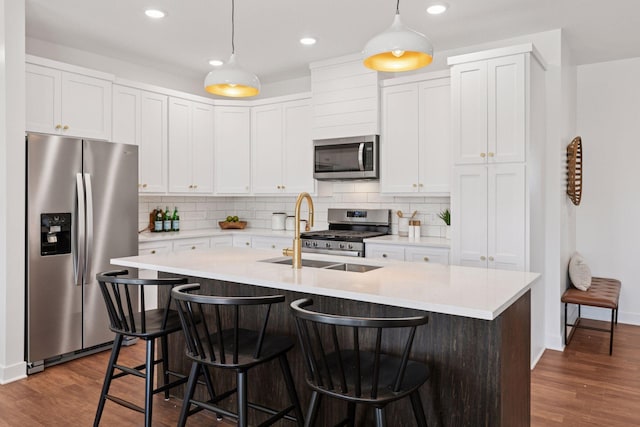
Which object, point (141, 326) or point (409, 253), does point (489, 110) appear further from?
point (141, 326)

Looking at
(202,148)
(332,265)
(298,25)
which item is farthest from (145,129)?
(332,265)

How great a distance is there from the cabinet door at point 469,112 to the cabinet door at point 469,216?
0.38ft

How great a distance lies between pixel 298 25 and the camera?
3.99 m

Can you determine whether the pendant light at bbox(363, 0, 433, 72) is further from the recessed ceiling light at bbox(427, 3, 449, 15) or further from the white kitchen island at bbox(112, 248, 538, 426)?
the recessed ceiling light at bbox(427, 3, 449, 15)

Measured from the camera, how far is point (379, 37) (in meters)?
2.24

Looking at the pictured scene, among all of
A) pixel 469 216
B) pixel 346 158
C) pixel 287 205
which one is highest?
pixel 346 158

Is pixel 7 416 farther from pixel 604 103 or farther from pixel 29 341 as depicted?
pixel 604 103

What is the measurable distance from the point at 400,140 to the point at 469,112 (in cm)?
90

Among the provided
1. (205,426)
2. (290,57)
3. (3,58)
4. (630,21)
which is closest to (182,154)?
(290,57)

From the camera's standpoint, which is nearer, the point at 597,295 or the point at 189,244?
the point at 597,295

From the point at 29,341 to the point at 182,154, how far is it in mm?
2457

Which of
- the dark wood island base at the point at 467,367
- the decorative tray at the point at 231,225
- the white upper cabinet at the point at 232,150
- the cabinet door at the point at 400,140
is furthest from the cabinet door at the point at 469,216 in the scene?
the decorative tray at the point at 231,225

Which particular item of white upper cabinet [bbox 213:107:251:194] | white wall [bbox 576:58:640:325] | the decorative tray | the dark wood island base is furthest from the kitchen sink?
white wall [bbox 576:58:640:325]

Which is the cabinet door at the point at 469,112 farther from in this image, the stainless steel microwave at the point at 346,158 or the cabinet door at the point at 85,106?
the cabinet door at the point at 85,106
